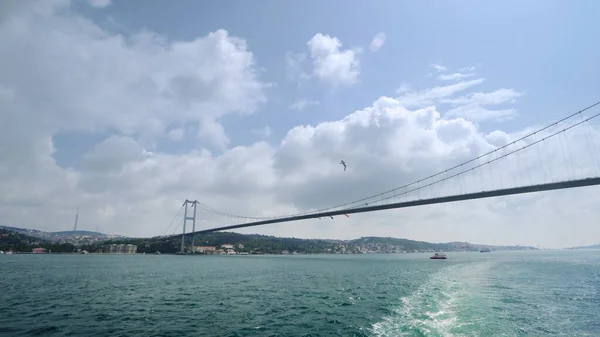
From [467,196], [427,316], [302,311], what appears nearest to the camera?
[427,316]

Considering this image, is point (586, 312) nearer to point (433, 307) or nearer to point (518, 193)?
point (433, 307)

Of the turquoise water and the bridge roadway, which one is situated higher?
the bridge roadway

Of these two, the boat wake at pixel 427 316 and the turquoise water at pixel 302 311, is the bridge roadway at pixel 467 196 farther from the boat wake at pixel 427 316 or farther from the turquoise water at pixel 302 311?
the boat wake at pixel 427 316

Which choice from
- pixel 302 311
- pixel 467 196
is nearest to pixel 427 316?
pixel 302 311

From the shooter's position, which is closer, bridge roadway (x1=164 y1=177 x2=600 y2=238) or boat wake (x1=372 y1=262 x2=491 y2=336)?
boat wake (x1=372 y1=262 x2=491 y2=336)

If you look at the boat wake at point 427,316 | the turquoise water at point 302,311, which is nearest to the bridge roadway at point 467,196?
the turquoise water at point 302,311

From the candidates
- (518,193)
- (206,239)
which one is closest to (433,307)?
(518,193)

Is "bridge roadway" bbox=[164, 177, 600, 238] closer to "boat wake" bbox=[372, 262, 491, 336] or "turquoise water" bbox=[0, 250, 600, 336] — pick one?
"turquoise water" bbox=[0, 250, 600, 336]

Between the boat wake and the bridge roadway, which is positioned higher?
the bridge roadway

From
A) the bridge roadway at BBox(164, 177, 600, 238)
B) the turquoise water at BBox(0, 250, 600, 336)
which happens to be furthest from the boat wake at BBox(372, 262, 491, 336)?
the bridge roadway at BBox(164, 177, 600, 238)

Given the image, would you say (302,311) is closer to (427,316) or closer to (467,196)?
(427,316)

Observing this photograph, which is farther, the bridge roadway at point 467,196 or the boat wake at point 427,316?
the bridge roadway at point 467,196
